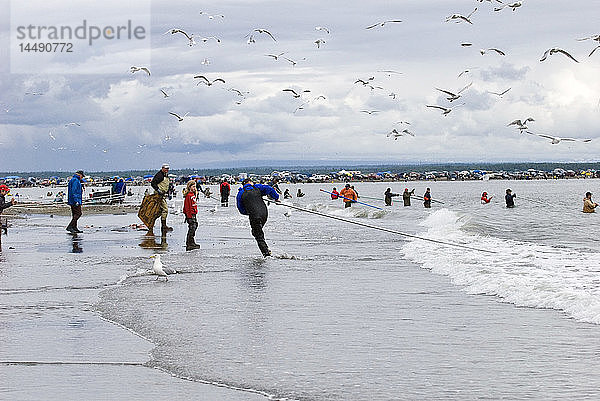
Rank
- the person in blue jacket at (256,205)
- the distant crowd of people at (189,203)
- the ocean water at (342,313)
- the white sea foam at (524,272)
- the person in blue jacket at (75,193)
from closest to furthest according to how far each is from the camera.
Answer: the ocean water at (342,313) < the white sea foam at (524,272) < the person in blue jacket at (256,205) < the distant crowd of people at (189,203) < the person in blue jacket at (75,193)

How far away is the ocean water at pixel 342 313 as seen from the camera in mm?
6773

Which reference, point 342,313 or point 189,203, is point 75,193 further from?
point 342,313

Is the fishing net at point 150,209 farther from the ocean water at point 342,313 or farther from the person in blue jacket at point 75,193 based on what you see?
the ocean water at point 342,313

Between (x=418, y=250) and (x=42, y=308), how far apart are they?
32.2ft

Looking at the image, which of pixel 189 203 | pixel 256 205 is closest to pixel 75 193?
pixel 189 203

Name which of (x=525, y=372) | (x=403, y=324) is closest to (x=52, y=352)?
(x=403, y=324)

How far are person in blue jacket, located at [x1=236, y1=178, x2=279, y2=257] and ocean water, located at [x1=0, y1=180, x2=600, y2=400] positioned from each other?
1.73 feet

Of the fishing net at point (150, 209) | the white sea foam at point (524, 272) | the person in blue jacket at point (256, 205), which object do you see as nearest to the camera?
the white sea foam at point (524, 272)

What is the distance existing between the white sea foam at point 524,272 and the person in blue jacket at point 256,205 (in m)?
3.07

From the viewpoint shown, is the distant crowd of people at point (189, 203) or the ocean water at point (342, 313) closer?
the ocean water at point (342, 313)

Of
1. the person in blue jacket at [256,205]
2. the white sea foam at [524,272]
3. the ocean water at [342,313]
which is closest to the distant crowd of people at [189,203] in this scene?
the person in blue jacket at [256,205]

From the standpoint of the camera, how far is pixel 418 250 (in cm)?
1794

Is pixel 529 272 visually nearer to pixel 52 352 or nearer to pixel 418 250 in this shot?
pixel 418 250

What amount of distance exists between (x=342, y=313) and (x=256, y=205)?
275 inches
